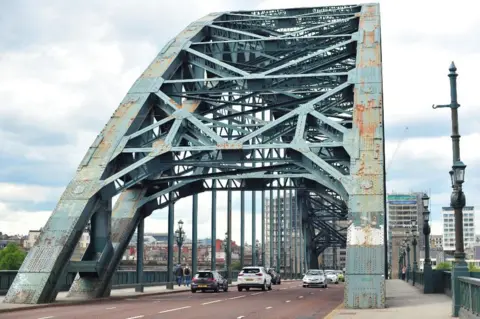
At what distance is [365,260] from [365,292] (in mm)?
1155

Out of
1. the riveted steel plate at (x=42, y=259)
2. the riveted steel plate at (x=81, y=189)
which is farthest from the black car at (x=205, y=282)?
the riveted steel plate at (x=42, y=259)

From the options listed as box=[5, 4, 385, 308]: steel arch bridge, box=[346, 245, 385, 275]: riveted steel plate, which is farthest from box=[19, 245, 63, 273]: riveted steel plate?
box=[346, 245, 385, 275]: riveted steel plate

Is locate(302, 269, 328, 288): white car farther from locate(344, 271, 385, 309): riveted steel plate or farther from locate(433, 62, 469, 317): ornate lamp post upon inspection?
locate(433, 62, 469, 317): ornate lamp post

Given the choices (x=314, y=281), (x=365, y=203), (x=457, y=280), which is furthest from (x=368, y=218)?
(x=314, y=281)

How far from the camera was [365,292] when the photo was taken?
25188mm

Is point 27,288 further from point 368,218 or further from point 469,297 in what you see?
point 469,297

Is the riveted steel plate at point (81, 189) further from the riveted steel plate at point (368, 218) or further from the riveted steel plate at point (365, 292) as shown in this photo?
the riveted steel plate at point (365, 292)

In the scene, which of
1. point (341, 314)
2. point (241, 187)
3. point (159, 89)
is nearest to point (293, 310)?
point (341, 314)

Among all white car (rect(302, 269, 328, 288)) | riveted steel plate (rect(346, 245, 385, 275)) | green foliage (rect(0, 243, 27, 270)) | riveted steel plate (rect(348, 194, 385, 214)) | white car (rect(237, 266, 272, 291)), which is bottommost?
green foliage (rect(0, 243, 27, 270))

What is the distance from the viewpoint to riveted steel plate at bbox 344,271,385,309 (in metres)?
25.0

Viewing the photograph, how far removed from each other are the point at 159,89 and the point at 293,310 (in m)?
13.3

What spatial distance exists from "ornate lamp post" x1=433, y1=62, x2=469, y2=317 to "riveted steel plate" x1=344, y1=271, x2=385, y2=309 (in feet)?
14.4

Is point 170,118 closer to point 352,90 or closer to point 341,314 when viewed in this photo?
point 352,90

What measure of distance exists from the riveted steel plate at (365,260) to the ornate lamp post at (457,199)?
4419 mm
